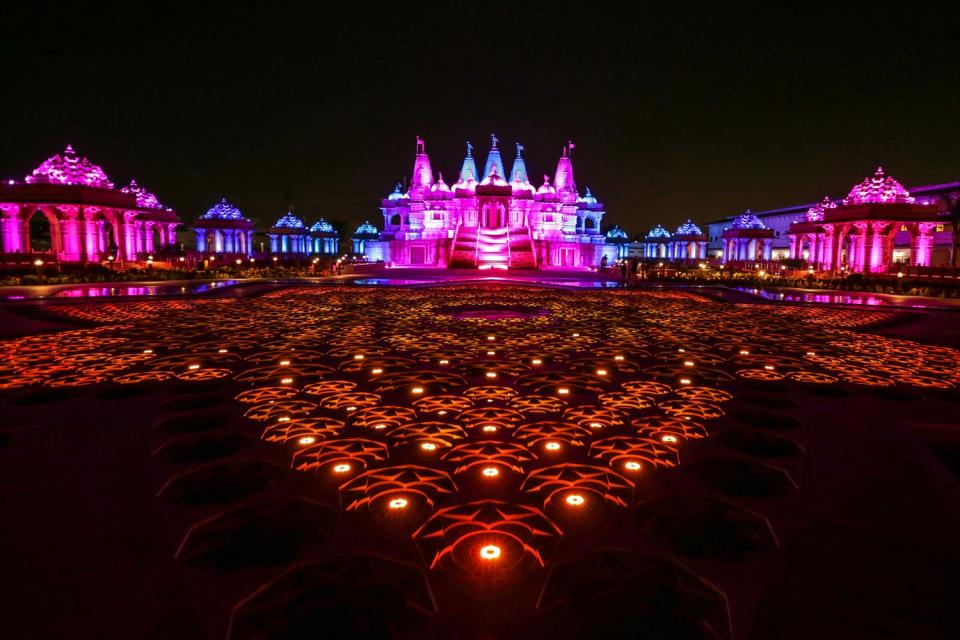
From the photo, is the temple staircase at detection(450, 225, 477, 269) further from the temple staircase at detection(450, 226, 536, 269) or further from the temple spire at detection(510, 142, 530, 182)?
the temple spire at detection(510, 142, 530, 182)

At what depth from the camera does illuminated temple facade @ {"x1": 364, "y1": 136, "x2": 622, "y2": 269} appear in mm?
36688

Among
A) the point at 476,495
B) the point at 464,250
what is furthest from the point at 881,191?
the point at 476,495

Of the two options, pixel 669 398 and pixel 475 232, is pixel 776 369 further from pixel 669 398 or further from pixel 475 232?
pixel 475 232

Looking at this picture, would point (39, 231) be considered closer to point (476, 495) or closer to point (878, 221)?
point (476, 495)

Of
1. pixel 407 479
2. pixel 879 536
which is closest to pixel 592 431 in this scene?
pixel 407 479

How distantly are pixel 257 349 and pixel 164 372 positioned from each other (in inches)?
57.2

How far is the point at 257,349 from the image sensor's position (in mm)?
7352

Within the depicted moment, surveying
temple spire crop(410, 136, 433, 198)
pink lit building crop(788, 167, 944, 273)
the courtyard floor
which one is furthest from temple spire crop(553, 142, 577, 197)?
the courtyard floor

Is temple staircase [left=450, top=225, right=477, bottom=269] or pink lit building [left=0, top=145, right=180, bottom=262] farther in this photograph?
temple staircase [left=450, top=225, right=477, bottom=269]

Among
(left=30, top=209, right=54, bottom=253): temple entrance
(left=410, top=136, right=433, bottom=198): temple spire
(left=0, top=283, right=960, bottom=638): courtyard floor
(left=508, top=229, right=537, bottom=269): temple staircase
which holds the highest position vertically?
(left=410, top=136, right=433, bottom=198): temple spire

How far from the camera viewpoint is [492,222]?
46500 mm

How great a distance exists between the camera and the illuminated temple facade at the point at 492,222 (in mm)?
36688

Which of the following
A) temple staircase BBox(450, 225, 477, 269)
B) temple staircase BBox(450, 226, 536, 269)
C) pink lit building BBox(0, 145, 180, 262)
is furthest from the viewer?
temple staircase BBox(450, 225, 477, 269)

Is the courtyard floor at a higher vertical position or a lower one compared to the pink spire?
lower
